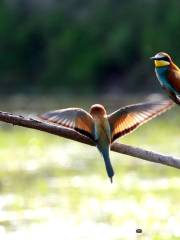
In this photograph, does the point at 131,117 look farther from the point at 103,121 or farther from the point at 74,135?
the point at 74,135

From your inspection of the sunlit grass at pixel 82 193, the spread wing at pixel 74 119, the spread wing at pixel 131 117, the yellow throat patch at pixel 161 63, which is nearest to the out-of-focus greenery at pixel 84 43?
the sunlit grass at pixel 82 193

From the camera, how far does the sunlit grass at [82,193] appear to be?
33.8ft

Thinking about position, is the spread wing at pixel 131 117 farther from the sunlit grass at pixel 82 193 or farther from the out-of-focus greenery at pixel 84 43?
the out-of-focus greenery at pixel 84 43

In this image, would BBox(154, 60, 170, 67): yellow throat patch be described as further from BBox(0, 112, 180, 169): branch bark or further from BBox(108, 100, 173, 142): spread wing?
BBox(0, 112, 180, 169): branch bark

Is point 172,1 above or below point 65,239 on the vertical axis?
below

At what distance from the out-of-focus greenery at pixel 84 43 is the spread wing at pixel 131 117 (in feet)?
82.8

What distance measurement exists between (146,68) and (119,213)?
23.0m

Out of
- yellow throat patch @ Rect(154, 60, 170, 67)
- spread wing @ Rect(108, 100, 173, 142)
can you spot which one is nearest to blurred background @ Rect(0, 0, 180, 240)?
spread wing @ Rect(108, 100, 173, 142)

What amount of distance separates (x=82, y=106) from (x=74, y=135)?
65.4ft

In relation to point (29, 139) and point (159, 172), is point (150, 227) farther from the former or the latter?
point (29, 139)

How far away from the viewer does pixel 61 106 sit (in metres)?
27.0

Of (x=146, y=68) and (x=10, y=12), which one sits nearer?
(x=146, y=68)

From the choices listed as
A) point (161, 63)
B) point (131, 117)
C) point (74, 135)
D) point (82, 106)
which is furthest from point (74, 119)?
point (82, 106)

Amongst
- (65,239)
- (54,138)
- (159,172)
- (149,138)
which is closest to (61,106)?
(54,138)
